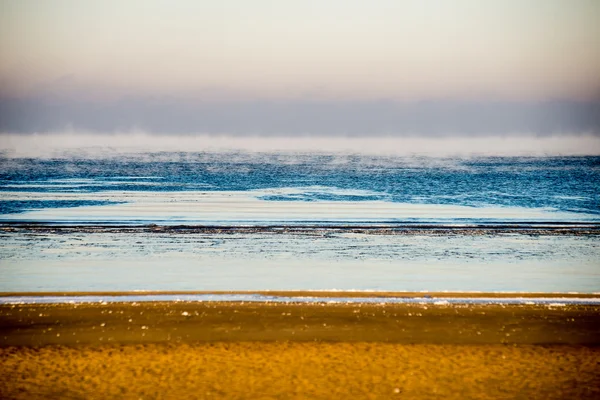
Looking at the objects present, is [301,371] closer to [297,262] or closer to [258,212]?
[297,262]

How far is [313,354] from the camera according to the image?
9203 millimetres

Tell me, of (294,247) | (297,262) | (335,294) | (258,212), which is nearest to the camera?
(335,294)

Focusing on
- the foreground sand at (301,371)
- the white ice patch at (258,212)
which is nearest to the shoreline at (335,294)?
the foreground sand at (301,371)

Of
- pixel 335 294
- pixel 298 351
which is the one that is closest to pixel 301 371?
pixel 298 351

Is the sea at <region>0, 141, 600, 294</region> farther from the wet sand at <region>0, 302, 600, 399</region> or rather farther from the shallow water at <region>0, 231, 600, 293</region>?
the wet sand at <region>0, 302, 600, 399</region>

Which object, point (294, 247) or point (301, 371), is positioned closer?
point (301, 371)

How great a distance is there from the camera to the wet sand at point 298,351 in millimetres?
7961

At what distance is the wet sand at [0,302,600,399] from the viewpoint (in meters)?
7.96

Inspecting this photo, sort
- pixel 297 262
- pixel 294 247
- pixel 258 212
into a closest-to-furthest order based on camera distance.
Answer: pixel 297 262
pixel 294 247
pixel 258 212

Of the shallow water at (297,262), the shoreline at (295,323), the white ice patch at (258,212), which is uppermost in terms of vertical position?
the shoreline at (295,323)

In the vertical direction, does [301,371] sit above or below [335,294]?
above

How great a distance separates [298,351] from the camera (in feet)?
30.7

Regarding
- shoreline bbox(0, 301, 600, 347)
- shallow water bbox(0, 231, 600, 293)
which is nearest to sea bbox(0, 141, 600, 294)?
shallow water bbox(0, 231, 600, 293)

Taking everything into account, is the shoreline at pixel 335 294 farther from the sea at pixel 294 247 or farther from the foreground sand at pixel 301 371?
the foreground sand at pixel 301 371
